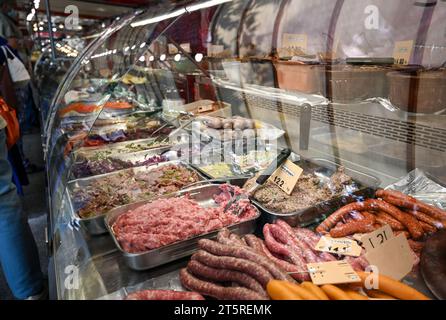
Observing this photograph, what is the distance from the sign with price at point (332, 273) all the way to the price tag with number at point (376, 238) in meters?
0.19

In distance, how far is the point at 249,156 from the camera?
2891 mm

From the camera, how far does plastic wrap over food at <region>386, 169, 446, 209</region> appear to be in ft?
6.73

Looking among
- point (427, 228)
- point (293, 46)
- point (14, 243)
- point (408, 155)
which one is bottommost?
point (14, 243)

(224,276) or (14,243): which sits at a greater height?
(224,276)

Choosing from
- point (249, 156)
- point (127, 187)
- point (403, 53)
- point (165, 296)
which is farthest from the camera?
point (249, 156)

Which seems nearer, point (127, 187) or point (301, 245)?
point (301, 245)

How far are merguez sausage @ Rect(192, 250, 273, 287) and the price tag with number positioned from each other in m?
0.58

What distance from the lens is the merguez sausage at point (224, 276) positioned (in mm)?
1289

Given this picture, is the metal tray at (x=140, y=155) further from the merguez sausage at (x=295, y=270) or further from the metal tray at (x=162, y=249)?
the merguez sausage at (x=295, y=270)

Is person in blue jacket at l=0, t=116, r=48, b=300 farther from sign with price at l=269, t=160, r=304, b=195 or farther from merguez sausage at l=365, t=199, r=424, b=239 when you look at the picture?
merguez sausage at l=365, t=199, r=424, b=239

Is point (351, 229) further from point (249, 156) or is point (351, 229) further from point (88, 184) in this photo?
point (88, 184)

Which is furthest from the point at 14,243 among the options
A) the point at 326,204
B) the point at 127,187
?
the point at 326,204

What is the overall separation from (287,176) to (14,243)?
2286 millimetres
